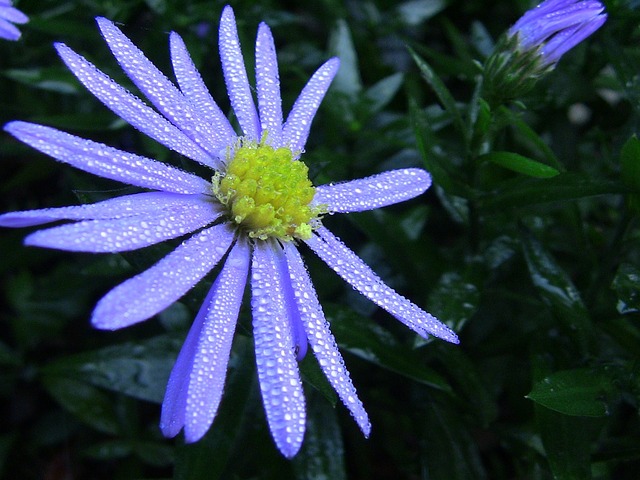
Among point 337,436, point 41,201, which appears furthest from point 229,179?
point 41,201

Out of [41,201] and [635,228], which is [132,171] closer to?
[41,201]

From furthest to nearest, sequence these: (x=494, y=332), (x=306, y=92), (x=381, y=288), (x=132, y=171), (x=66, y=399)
Result: (x=494, y=332) < (x=66, y=399) < (x=306, y=92) < (x=381, y=288) < (x=132, y=171)

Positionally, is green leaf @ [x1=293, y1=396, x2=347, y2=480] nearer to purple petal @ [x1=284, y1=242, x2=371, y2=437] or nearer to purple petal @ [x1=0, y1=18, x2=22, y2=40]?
purple petal @ [x1=284, y1=242, x2=371, y2=437]

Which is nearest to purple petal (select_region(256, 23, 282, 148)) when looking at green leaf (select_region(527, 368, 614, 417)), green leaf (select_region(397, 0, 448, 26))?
green leaf (select_region(527, 368, 614, 417))

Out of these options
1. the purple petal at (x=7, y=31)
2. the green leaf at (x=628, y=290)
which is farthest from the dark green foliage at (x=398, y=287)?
the purple petal at (x=7, y=31)

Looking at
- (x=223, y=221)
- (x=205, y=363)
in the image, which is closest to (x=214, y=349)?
(x=205, y=363)

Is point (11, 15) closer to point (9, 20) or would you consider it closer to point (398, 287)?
point (9, 20)
